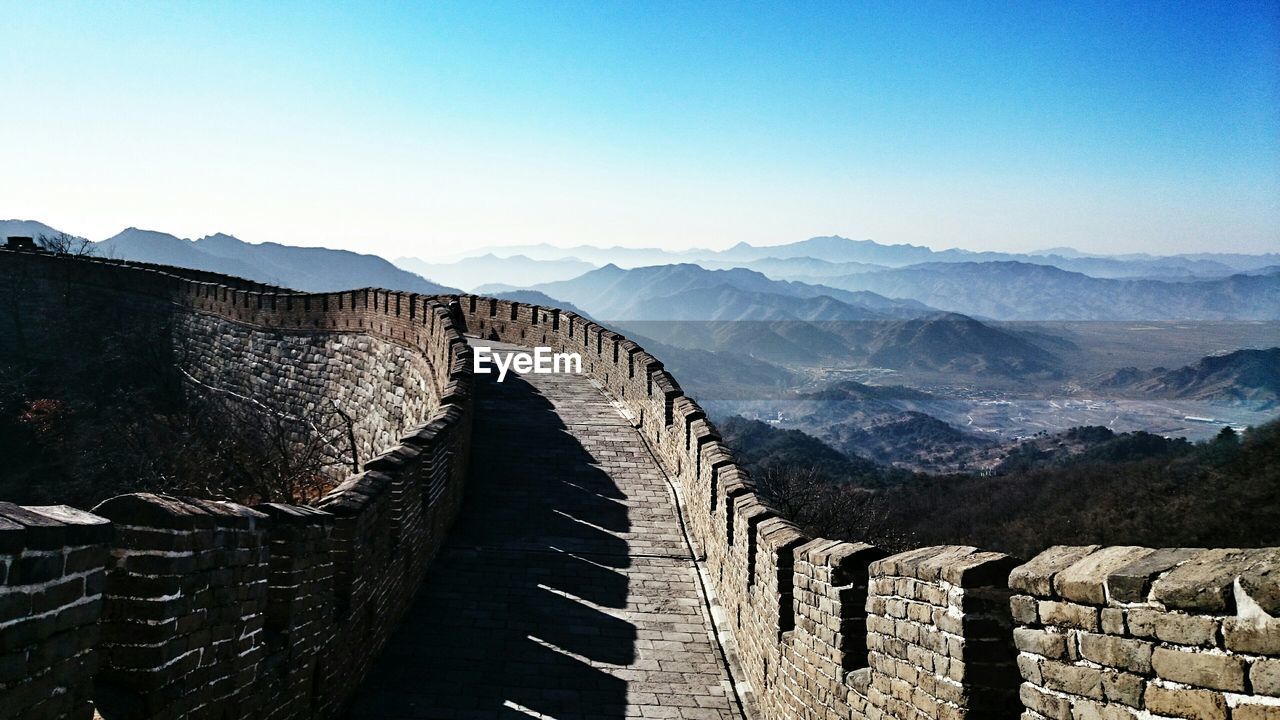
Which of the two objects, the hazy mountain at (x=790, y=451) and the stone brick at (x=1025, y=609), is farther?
the hazy mountain at (x=790, y=451)

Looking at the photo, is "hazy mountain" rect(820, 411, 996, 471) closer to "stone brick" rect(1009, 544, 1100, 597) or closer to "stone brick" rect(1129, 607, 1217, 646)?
"stone brick" rect(1009, 544, 1100, 597)

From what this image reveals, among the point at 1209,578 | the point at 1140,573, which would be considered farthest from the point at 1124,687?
the point at 1209,578

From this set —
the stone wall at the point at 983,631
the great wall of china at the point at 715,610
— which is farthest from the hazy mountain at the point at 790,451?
the stone wall at the point at 983,631

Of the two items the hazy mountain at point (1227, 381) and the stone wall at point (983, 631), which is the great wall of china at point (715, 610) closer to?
the stone wall at point (983, 631)

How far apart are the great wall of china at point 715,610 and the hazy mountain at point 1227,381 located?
13282 cm

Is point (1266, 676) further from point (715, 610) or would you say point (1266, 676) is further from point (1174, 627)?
point (715, 610)

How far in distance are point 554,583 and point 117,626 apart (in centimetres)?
558

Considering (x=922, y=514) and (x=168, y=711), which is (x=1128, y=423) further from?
(x=168, y=711)

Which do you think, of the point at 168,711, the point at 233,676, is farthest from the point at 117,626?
the point at 233,676

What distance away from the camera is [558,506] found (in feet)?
34.2

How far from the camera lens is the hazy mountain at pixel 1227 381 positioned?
422 feet

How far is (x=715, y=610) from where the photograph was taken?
26.1 ft

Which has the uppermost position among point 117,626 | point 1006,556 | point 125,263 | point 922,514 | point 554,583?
point 125,263

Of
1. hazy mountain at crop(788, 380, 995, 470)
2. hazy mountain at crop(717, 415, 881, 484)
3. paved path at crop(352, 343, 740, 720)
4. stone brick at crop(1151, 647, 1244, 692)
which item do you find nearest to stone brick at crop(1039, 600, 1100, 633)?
stone brick at crop(1151, 647, 1244, 692)
